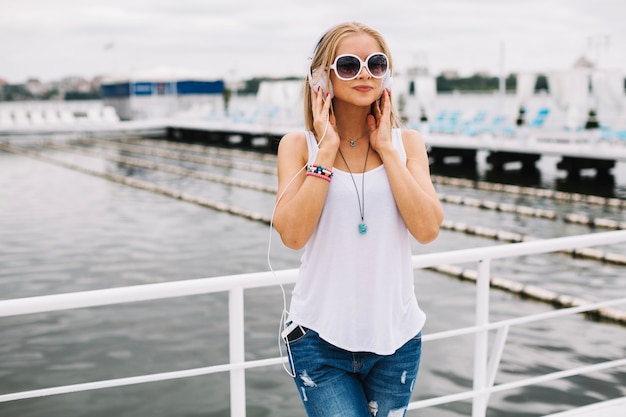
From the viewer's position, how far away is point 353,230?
1.73 meters

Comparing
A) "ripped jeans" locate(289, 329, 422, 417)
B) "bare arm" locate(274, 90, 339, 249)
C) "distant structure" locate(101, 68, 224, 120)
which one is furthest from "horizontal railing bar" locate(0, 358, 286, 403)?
"distant structure" locate(101, 68, 224, 120)

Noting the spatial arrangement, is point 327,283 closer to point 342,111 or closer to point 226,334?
point 342,111

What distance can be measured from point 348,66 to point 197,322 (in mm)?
5436

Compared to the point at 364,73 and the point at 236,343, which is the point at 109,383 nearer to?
the point at 236,343

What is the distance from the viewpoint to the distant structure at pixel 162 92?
42094 mm

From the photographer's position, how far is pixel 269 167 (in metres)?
21.3

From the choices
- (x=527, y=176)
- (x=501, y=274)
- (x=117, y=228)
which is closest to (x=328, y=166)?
(x=501, y=274)

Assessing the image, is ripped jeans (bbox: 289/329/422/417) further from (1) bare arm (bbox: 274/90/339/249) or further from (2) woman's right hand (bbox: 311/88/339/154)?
(2) woman's right hand (bbox: 311/88/339/154)

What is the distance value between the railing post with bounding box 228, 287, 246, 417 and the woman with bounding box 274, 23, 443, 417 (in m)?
0.49

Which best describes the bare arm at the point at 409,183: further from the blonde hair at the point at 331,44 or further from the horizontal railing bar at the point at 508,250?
the horizontal railing bar at the point at 508,250

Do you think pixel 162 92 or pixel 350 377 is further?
pixel 162 92

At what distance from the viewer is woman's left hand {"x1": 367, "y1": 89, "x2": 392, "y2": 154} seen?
1.78m

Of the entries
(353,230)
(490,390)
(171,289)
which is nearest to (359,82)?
(353,230)

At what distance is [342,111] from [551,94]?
807 inches
